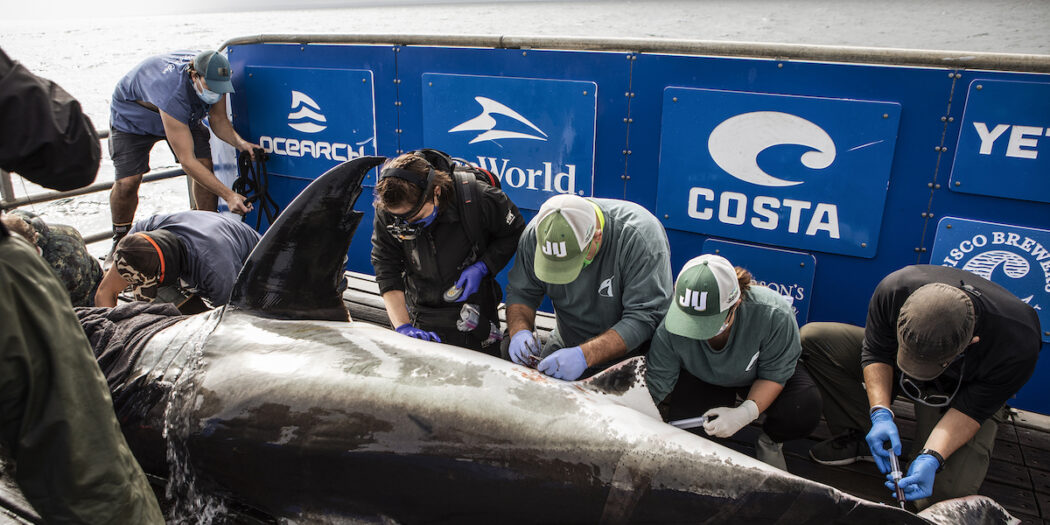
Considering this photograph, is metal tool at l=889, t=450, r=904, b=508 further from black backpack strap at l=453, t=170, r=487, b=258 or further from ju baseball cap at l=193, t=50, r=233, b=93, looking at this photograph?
ju baseball cap at l=193, t=50, r=233, b=93

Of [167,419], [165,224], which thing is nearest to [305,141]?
[165,224]

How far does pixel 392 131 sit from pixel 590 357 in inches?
111

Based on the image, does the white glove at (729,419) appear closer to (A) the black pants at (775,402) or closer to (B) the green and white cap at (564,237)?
(A) the black pants at (775,402)

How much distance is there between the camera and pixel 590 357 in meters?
3.32

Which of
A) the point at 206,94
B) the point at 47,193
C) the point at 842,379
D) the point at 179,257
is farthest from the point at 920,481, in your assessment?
the point at 47,193

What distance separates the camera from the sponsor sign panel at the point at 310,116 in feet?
17.6

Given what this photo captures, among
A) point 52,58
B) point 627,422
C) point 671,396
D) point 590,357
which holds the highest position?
point 627,422

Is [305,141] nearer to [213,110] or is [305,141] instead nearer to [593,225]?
[213,110]

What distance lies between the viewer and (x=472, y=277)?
3902 mm

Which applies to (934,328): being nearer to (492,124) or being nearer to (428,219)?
(428,219)

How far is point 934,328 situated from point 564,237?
64.5 inches

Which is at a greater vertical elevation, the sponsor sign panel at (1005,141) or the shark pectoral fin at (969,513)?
the sponsor sign panel at (1005,141)

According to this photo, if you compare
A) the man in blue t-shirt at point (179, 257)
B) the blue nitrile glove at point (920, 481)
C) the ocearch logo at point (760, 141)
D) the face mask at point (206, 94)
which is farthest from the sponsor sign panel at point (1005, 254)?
the face mask at point (206, 94)

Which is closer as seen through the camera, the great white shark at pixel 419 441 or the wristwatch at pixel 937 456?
the great white shark at pixel 419 441
